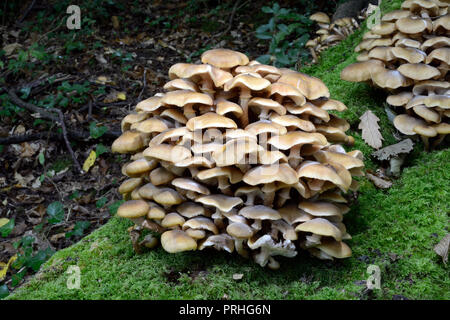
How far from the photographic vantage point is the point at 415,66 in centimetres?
368

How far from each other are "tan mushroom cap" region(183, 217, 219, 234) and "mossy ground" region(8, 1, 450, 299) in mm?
308

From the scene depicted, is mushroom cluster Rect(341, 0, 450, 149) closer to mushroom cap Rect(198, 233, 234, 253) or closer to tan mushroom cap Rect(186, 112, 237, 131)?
tan mushroom cap Rect(186, 112, 237, 131)

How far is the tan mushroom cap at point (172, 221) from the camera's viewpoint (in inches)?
111

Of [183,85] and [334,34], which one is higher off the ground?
[183,85]

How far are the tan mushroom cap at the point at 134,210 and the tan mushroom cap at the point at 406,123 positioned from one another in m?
2.51

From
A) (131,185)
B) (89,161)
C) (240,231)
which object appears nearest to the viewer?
(240,231)

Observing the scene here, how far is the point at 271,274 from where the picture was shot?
2.84 m

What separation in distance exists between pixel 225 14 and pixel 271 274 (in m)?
9.74

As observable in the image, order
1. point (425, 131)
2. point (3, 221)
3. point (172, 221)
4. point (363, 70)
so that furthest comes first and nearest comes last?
point (3, 221) < point (363, 70) < point (425, 131) < point (172, 221)

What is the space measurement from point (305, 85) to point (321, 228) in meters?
1.14

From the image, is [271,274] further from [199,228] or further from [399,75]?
[399,75]

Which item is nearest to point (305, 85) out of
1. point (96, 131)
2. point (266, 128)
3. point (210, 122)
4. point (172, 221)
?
point (266, 128)

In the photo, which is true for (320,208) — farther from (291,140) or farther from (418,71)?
(418,71)
